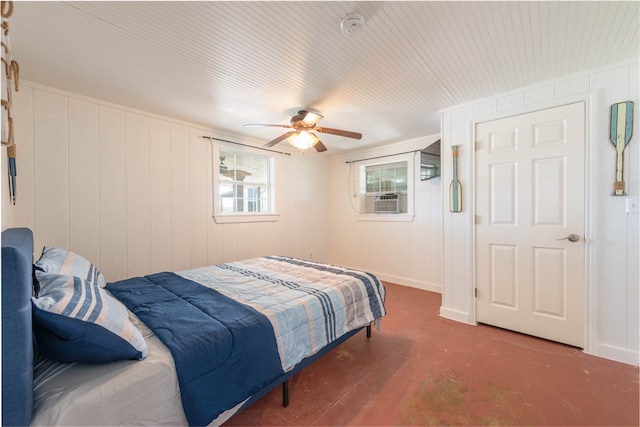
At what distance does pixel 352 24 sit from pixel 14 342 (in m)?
2.03

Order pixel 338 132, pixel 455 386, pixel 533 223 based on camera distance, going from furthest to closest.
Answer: pixel 338 132 → pixel 533 223 → pixel 455 386

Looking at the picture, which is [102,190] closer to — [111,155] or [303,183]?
[111,155]

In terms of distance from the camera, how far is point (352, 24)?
1.55 metres

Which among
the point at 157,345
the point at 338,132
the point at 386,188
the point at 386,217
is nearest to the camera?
the point at 157,345

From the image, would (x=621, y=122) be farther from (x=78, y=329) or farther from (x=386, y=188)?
(x=78, y=329)

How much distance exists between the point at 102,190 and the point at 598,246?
460 cm

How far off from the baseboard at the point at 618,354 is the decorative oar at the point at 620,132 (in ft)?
4.07

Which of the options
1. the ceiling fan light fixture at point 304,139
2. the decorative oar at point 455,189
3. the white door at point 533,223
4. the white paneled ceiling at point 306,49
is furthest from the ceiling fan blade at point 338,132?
the white door at point 533,223

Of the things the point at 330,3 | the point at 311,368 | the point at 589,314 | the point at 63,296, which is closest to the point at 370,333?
the point at 311,368

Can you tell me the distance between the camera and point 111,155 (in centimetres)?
274

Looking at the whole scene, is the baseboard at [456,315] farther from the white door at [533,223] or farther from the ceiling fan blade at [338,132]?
the ceiling fan blade at [338,132]

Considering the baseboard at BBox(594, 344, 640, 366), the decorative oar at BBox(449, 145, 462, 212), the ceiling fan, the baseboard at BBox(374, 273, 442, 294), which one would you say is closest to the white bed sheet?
the ceiling fan

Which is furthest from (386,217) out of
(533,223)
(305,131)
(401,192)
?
(305,131)

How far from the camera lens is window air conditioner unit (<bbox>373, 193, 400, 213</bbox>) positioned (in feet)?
14.3
